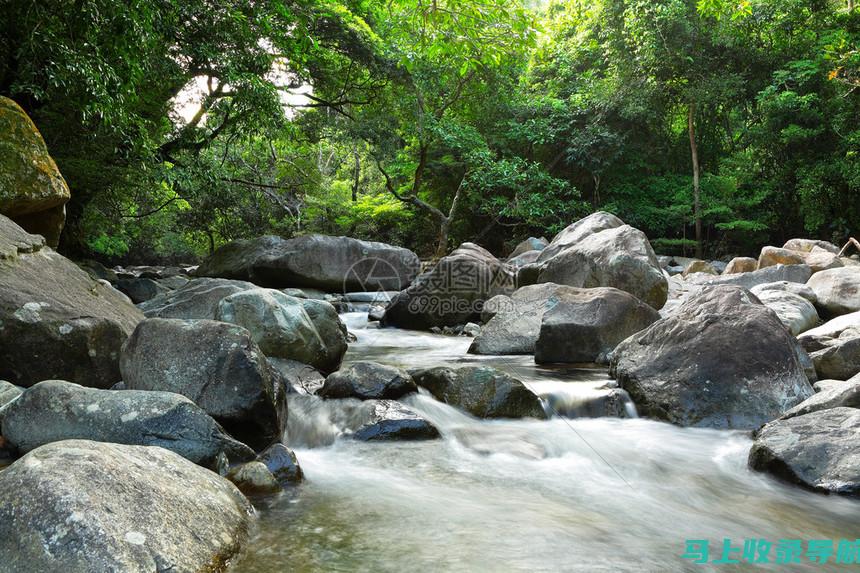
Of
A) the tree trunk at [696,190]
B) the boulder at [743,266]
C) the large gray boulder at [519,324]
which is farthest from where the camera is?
the tree trunk at [696,190]

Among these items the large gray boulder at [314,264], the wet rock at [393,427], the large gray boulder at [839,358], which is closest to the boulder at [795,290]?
the large gray boulder at [839,358]

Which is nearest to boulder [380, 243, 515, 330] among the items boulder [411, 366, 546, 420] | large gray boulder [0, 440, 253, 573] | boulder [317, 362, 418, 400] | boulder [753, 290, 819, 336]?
boulder [753, 290, 819, 336]

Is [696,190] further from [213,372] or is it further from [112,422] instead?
[112,422]

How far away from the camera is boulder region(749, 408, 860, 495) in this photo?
3.38 meters

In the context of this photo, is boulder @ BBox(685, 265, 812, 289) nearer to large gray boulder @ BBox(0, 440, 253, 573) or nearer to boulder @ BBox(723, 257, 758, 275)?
boulder @ BBox(723, 257, 758, 275)

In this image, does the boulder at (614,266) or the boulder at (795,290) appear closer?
the boulder at (795,290)

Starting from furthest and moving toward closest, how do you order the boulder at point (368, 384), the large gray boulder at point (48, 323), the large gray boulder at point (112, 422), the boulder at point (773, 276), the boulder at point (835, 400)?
the boulder at point (773, 276) → the boulder at point (368, 384) → the large gray boulder at point (48, 323) → the boulder at point (835, 400) → the large gray boulder at point (112, 422)

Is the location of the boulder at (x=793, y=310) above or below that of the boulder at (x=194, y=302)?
above

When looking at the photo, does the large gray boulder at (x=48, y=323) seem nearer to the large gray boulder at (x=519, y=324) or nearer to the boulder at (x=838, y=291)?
the large gray boulder at (x=519, y=324)

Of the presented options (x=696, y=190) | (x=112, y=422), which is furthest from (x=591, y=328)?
(x=696, y=190)

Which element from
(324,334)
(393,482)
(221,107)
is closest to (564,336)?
(324,334)

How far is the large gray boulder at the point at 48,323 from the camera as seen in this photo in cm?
405

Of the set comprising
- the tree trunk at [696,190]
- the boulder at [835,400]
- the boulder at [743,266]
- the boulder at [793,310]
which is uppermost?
the tree trunk at [696,190]

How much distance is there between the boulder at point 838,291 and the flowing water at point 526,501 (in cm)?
543
